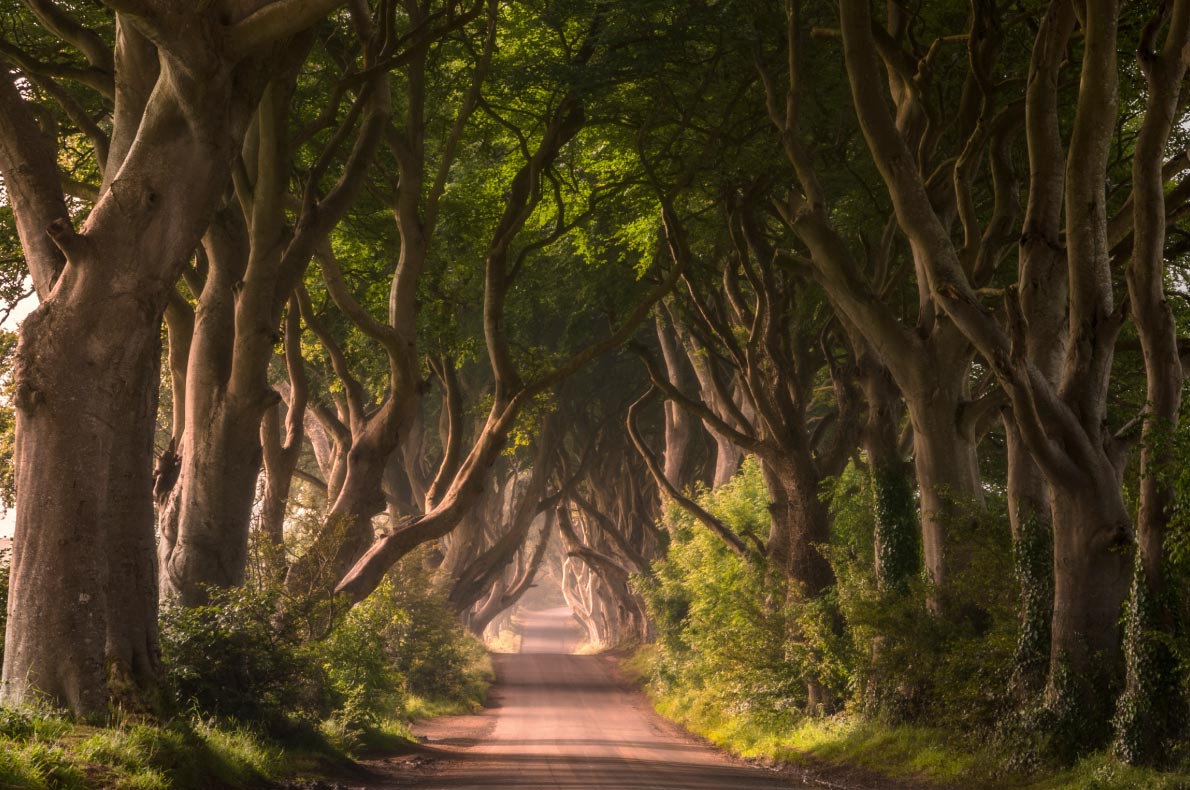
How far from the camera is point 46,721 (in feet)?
29.4

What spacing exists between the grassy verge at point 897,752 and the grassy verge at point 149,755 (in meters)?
6.73

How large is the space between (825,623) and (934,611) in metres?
2.90

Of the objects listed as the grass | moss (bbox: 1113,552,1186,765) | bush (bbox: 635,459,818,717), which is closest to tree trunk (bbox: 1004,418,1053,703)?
moss (bbox: 1113,552,1186,765)

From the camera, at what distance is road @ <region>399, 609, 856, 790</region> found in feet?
46.4

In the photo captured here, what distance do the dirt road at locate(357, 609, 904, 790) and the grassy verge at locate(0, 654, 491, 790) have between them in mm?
1269

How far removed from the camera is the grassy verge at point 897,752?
11.3 metres

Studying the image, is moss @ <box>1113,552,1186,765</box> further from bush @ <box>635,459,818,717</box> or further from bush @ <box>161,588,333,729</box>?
bush @ <box>161,588,333,729</box>

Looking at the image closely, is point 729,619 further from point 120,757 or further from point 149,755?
point 120,757

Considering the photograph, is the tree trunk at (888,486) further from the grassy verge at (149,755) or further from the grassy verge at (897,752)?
the grassy verge at (149,755)

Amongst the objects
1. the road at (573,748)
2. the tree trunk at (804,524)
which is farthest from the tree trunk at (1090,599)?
the tree trunk at (804,524)

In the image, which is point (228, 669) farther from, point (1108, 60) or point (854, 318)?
point (1108, 60)

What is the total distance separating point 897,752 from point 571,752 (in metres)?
5.64

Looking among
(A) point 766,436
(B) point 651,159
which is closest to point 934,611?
(A) point 766,436

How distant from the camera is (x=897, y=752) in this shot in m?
15.2
